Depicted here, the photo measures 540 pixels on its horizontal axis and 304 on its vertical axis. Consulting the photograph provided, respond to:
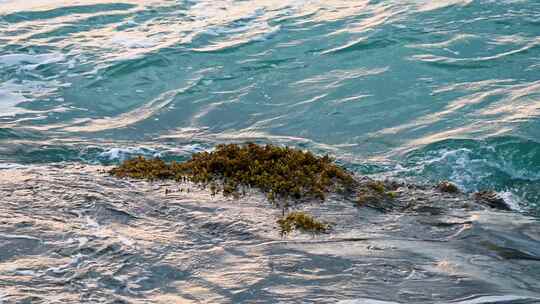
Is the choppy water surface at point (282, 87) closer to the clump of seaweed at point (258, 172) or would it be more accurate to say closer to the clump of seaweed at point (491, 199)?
the clump of seaweed at point (491, 199)

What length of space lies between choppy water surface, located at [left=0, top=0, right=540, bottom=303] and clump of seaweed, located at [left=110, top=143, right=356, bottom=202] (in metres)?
1.04

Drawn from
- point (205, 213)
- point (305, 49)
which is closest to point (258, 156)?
point (205, 213)

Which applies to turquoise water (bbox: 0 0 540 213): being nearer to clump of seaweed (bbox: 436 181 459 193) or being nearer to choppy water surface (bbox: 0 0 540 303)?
choppy water surface (bbox: 0 0 540 303)

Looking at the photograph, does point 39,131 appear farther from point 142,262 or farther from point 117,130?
point 142,262

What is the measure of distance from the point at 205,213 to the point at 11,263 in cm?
183

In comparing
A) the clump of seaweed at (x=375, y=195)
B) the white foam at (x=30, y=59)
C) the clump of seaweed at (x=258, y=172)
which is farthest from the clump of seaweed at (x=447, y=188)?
the white foam at (x=30, y=59)

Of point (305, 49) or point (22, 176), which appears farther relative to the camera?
point (305, 49)

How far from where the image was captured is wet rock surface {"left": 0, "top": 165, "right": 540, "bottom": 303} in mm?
5164

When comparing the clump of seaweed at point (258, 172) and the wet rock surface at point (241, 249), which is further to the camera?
the clump of seaweed at point (258, 172)

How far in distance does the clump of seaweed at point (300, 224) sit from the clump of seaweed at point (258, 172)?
0.64 meters

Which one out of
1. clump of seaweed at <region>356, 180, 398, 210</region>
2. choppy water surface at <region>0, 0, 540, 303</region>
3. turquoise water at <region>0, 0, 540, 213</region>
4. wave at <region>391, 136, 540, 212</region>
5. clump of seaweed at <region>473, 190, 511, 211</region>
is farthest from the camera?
turquoise water at <region>0, 0, 540, 213</region>

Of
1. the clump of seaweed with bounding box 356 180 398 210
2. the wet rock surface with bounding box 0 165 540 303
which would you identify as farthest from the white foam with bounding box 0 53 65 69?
the clump of seaweed with bounding box 356 180 398 210

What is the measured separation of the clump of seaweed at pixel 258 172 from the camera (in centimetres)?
736

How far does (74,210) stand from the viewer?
22.3 feet
